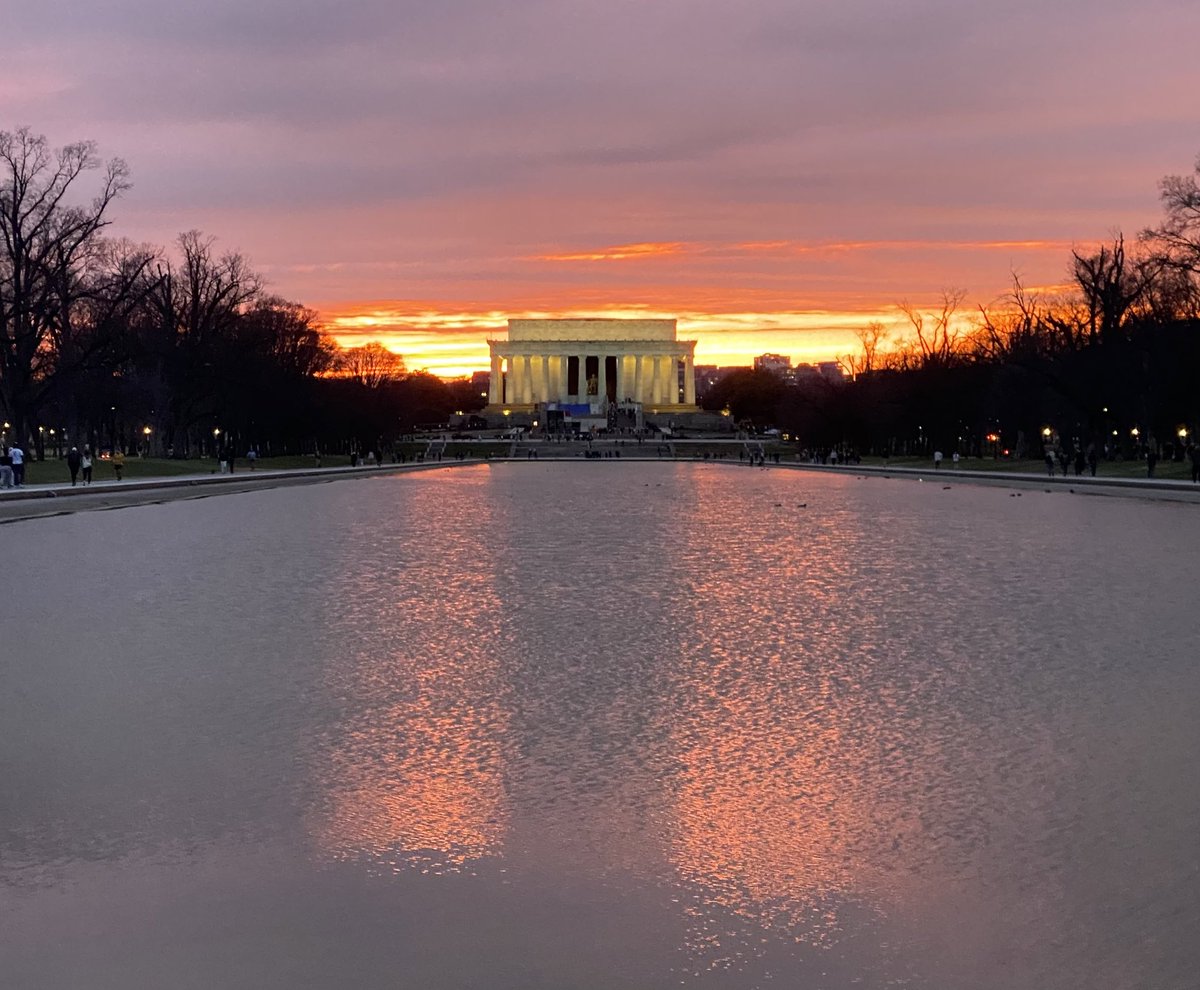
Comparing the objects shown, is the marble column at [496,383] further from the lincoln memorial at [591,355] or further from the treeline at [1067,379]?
the treeline at [1067,379]

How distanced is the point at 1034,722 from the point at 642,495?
3893 cm

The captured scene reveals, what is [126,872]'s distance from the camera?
21.6 feet

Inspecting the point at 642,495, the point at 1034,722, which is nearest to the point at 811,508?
the point at 642,495

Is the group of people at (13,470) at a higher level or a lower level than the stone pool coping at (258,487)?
higher

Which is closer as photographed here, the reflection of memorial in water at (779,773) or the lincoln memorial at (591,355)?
the reflection of memorial in water at (779,773)

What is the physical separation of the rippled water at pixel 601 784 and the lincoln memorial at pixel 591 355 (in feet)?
546

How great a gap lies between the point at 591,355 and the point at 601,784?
593 feet

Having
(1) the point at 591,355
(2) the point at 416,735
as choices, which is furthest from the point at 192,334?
(1) the point at 591,355

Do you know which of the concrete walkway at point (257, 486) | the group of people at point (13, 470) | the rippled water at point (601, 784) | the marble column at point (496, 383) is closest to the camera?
the rippled water at point (601, 784)

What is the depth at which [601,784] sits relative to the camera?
8.29 meters

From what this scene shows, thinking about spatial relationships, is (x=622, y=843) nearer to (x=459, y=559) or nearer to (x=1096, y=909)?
(x=1096, y=909)

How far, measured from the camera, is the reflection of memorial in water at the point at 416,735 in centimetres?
723

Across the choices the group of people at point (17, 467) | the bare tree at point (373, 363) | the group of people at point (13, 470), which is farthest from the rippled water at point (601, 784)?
the bare tree at point (373, 363)

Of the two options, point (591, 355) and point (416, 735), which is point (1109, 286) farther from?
point (591, 355)
